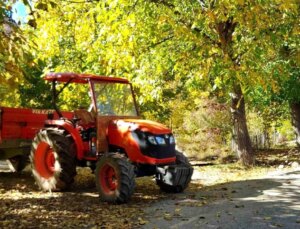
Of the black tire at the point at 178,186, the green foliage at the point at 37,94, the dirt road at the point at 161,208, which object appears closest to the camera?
the dirt road at the point at 161,208

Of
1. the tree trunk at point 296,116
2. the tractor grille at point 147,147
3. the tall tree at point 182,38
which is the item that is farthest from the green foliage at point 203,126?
the tractor grille at point 147,147

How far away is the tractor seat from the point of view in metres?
9.88

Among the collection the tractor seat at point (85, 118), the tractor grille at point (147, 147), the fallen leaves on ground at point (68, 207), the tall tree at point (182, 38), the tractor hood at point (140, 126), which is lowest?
the fallen leaves on ground at point (68, 207)

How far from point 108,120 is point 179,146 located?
16.9 meters

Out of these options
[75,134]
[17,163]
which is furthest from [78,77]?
[17,163]

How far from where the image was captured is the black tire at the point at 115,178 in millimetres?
8195

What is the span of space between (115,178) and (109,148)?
101cm

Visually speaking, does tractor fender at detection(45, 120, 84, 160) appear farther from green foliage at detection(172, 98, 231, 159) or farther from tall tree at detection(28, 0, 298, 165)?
green foliage at detection(172, 98, 231, 159)

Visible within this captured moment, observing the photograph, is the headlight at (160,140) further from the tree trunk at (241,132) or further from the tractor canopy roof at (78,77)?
the tree trunk at (241,132)

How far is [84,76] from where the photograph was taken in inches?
380

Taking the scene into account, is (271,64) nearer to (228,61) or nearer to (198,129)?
(228,61)

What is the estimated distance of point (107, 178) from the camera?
28.7 ft

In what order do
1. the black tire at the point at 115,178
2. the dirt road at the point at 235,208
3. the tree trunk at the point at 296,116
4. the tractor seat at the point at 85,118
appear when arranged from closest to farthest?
1. the dirt road at the point at 235,208
2. the black tire at the point at 115,178
3. the tractor seat at the point at 85,118
4. the tree trunk at the point at 296,116

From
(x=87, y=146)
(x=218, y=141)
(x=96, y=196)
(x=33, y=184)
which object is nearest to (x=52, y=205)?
(x=96, y=196)
